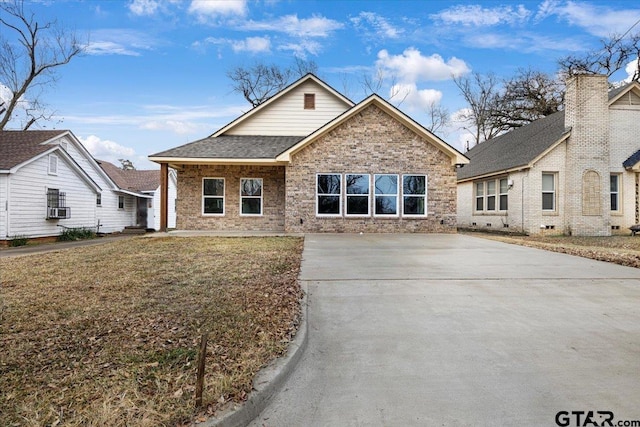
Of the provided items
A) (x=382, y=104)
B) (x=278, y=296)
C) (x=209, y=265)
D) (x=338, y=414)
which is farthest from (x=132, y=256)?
(x=382, y=104)

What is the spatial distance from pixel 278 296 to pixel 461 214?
19693 millimetres

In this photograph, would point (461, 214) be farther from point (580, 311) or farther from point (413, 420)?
point (413, 420)

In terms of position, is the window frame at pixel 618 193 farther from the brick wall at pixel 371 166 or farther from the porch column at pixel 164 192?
the porch column at pixel 164 192

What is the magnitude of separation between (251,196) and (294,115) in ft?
16.5

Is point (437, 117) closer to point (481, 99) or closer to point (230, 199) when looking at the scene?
point (481, 99)

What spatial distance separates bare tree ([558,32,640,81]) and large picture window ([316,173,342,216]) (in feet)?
89.3

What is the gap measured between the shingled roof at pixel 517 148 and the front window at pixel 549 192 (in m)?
1.21

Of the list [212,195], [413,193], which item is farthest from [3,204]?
[413,193]

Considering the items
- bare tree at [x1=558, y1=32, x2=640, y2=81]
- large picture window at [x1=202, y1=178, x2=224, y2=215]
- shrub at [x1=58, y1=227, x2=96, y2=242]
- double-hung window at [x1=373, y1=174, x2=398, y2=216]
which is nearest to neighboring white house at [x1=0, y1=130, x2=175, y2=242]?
shrub at [x1=58, y1=227, x2=96, y2=242]

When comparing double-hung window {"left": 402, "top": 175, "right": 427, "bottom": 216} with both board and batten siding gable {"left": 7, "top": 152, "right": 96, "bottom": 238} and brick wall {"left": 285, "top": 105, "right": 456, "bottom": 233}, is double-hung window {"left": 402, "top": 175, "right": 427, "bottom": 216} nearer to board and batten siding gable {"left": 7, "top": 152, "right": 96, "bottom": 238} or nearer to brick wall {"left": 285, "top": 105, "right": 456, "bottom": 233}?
brick wall {"left": 285, "top": 105, "right": 456, "bottom": 233}

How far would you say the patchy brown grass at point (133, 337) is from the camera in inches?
97.2

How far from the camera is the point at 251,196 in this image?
1655 cm

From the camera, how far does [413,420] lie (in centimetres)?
249

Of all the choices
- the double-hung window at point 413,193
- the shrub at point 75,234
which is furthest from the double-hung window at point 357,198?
the shrub at point 75,234
